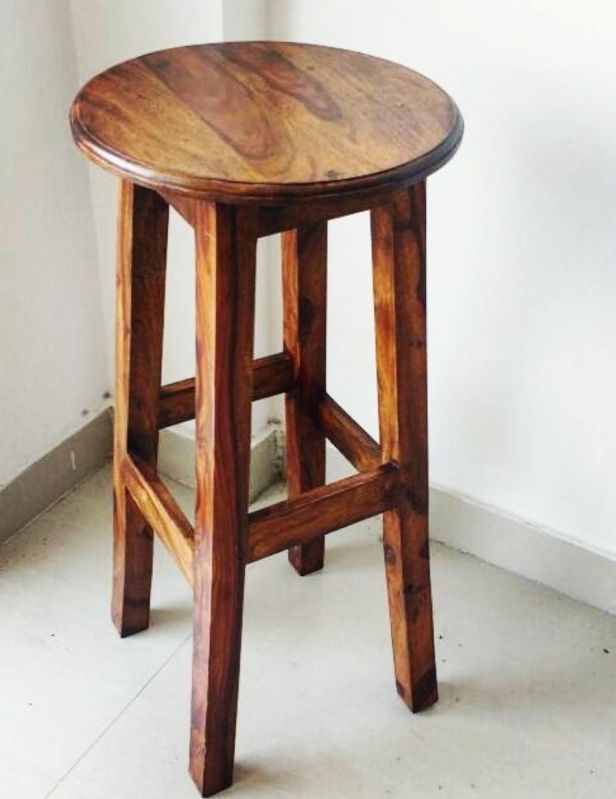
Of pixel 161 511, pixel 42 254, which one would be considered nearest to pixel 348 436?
pixel 161 511

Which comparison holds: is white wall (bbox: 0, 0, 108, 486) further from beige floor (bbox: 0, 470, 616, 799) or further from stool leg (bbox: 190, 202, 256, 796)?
stool leg (bbox: 190, 202, 256, 796)

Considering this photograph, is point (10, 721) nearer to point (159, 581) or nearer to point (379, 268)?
point (159, 581)

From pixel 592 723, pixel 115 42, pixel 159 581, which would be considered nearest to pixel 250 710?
pixel 159 581

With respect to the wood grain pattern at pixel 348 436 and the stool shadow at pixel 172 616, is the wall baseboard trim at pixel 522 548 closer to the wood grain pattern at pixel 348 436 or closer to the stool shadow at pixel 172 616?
the wood grain pattern at pixel 348 436

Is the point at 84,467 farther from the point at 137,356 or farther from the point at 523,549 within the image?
the point at 523,549

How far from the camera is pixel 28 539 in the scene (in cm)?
168

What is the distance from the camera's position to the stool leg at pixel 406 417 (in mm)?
1116

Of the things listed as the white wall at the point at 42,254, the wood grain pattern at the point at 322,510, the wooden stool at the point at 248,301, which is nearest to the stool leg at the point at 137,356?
the wooden stool at the point at 248,301

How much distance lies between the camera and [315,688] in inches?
55.9

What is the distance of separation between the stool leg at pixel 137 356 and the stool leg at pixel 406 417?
26cm

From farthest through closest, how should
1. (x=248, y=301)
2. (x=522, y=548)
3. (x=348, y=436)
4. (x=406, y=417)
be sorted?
(x=522, y=548)
(x=348, y=436)
(x=406, y=417)
(x=248, y=301)

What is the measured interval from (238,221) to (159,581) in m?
0.79

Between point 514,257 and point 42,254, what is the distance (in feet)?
2.34

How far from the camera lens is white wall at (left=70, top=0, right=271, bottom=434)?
1433 millimetres
